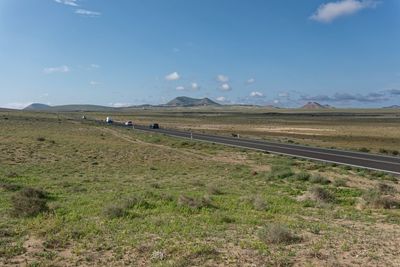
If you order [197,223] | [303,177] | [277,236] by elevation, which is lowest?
[303,177]

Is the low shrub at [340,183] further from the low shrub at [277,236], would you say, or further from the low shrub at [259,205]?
the low shrub at [277,236]

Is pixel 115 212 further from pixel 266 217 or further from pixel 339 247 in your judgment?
pixel 339 247

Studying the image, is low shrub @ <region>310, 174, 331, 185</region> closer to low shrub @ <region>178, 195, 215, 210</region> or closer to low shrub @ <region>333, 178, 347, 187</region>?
low shrub @ <region>333, 178, 347, 187</region>

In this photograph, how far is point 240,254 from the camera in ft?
29.4

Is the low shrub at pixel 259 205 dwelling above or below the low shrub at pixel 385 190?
above

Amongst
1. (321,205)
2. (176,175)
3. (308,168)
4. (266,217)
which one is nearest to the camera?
(266,217)

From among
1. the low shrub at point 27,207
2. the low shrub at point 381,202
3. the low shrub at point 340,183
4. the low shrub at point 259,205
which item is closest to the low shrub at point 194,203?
the low shrub at point 259,205

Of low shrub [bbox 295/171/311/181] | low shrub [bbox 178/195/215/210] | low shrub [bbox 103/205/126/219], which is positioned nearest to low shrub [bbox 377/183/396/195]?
low shrub [bbox 295/171/311/181]

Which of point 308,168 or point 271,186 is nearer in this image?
point 271,186

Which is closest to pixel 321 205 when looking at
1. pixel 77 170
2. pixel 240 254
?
pixel 240 254

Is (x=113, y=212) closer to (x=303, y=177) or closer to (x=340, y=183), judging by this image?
(x=340, y=183)

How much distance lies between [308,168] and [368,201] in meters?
14.5

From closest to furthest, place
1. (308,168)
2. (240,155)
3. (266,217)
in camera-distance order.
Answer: (266,217)
(308,168)
(240,155)

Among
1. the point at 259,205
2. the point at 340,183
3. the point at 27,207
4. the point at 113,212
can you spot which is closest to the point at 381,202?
the point at 259,205
